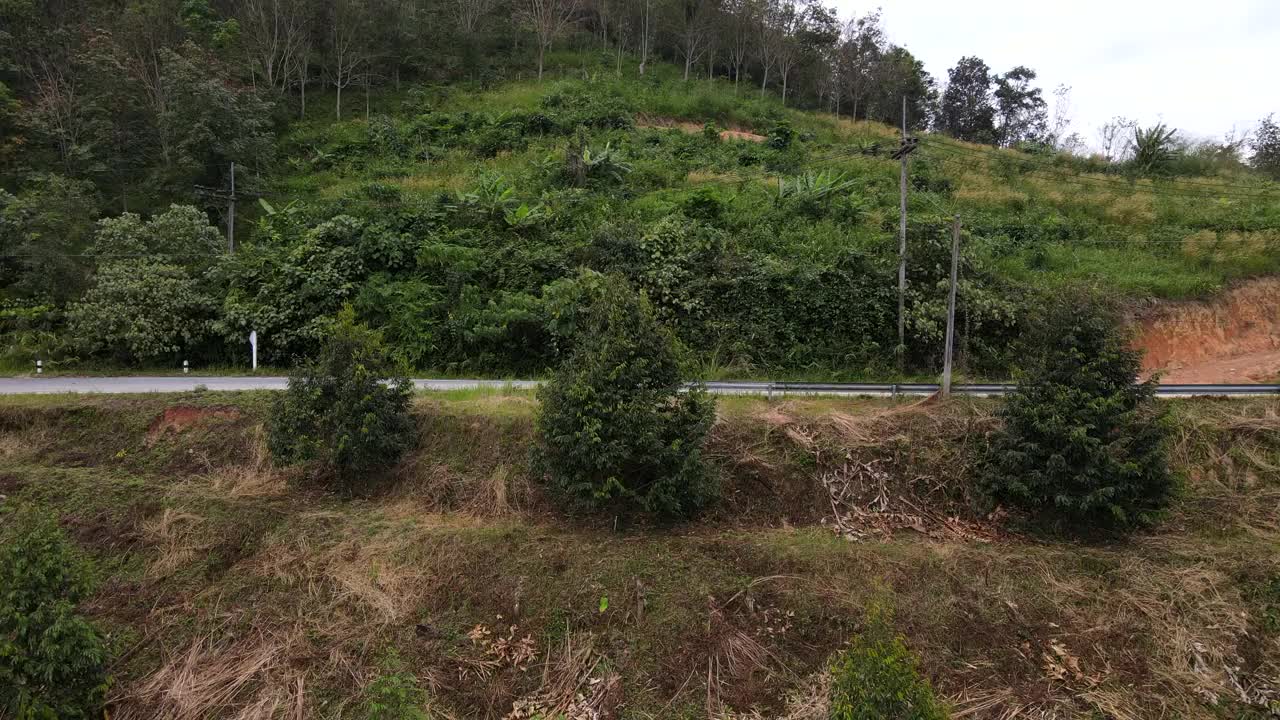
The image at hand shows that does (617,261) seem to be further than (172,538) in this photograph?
Yes

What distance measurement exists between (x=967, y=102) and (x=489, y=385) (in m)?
51.4

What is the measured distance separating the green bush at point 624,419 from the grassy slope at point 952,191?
37.2 feet

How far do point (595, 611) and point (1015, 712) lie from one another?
16.1ft

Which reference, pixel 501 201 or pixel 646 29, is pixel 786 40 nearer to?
pixel 646 29

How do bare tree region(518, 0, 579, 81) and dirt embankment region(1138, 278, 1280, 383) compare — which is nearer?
dirt embankment region(1138, 278, 1280, 383)

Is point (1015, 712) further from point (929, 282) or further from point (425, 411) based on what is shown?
point (929, 282)

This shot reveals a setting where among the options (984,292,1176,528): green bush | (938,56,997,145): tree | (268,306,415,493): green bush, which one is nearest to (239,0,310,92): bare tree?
(268,306,415,493): green bush

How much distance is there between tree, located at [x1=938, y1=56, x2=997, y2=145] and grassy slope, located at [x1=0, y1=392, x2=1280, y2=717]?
46265mm

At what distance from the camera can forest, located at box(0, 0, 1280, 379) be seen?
17.8 metres

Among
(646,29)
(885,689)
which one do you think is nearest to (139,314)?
(885,689)

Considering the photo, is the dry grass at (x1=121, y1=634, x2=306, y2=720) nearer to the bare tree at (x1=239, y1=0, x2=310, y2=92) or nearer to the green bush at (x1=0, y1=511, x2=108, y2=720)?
the green bush at (x1=0, y1=511, x2=108, y2=720)

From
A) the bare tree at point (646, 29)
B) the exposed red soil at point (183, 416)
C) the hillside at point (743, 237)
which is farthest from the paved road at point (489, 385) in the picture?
the bare tree at point (646, 29)

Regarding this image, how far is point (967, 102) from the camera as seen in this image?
52.2m

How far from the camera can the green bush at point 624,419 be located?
9.20 metres
